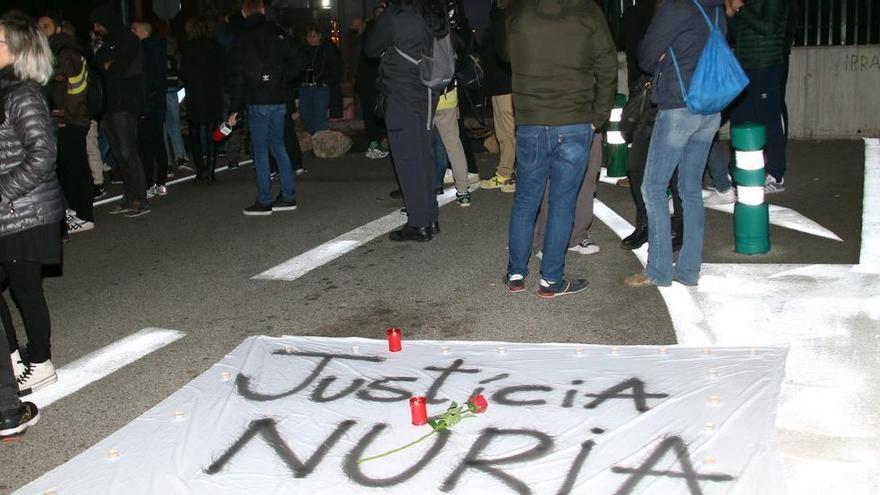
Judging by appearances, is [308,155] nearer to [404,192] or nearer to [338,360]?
[404,192]

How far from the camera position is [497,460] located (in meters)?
4.23

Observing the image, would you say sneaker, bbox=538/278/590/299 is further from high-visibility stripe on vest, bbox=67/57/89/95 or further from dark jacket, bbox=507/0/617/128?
high-visibility stripe on vest, bbox=67/57/89/95

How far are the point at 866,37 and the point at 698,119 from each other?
850cm

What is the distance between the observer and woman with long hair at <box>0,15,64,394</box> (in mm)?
4891

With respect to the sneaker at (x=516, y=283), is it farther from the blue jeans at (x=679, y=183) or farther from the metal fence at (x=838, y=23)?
the metal fence at (x=838, y=23)

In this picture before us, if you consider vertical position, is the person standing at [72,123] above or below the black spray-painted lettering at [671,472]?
above

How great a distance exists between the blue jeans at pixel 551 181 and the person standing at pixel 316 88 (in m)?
8.79

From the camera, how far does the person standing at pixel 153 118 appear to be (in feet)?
36.4

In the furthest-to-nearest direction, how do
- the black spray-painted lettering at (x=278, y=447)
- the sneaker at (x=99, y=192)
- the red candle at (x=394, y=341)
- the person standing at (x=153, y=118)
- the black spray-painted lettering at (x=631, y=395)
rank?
1. the sneaker at (x=99, y=192)
2. the person standing at (x=153, y=118)
3. the red candle at (x=394, y=341)
4. the black spray-painted lettering at (x=631, y=395)
5. the black spray-painted lettering at (x=278, y=447)

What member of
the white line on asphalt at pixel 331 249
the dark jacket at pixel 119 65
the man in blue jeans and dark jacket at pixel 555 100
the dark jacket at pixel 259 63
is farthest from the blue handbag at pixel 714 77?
the dark jacket at pixel 119 65

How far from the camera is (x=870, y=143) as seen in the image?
13.0 meters

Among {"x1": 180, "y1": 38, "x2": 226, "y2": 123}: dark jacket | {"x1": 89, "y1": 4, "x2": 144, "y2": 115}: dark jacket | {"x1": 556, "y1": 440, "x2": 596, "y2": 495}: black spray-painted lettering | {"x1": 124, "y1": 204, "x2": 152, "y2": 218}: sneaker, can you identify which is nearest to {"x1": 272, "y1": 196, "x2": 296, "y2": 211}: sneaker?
{"x1": 124, "y1": 204, "x2": 152, "y2": 218}: sneaker

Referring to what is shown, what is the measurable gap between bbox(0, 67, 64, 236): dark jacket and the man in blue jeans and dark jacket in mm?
2738

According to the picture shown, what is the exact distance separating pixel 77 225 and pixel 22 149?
15.9 ft
